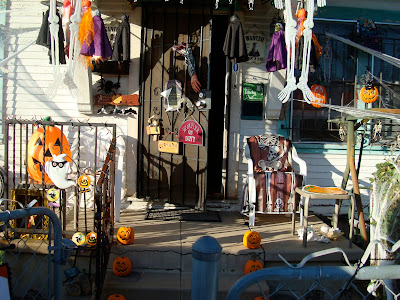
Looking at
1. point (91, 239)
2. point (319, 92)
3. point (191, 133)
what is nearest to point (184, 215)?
point (191, 133)

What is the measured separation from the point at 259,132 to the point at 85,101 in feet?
9.35

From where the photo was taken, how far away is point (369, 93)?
5934mm

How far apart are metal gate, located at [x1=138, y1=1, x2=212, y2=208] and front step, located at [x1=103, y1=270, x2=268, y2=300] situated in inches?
70.3

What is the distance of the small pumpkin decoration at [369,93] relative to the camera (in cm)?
594

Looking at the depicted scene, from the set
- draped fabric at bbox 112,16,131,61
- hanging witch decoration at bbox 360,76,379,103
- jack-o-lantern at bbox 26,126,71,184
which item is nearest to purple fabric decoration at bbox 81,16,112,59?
draped fabric at bbox 112,16,131,61

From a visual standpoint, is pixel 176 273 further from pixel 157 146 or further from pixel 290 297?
pixel 157 146

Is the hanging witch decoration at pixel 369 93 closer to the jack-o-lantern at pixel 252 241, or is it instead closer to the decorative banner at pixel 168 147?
the decorative banner at pixel 168 147

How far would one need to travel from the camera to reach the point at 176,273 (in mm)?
3996

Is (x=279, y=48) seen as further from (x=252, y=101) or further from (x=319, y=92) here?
(x=319, y=92)

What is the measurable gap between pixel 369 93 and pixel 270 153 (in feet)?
6.73

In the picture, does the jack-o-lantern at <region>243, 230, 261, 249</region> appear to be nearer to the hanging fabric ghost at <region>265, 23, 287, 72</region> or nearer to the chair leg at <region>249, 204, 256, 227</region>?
the chair leg at <region>249, 204, 256, 227</region>

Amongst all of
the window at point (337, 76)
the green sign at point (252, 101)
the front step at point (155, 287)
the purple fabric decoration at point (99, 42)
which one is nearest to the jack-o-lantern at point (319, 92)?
the window at point (337, 76)

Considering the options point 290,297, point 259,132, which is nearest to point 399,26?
point 259,132

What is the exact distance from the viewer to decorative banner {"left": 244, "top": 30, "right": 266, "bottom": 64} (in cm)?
586
